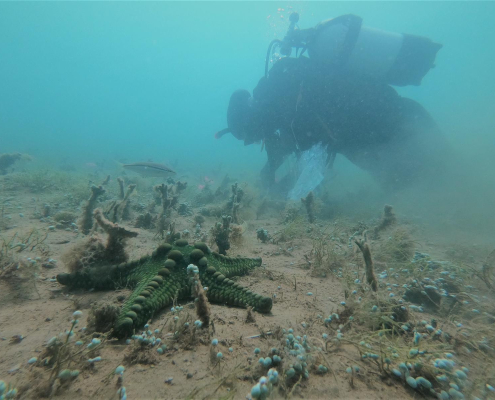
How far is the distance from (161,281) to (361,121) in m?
13.5

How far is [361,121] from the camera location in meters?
12.7

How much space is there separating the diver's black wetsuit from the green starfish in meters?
12.1

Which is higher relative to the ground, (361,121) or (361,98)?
(361,98)

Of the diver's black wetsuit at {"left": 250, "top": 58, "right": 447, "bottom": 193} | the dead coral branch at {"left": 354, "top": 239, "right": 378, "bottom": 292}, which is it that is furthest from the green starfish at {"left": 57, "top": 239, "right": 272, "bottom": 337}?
the diver's black wetsuit at {"left": 250, "top": 58, "right": 447, "bottom": 193}

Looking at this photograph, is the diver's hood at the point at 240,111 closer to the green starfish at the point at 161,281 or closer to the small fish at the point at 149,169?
the small fish at the point at 149,169

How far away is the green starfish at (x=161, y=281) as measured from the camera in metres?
2.25

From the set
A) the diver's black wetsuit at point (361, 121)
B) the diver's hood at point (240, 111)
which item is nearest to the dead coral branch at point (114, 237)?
the diver's black wetsuit at point (361, 121)

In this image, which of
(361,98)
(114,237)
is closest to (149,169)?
(114,237)

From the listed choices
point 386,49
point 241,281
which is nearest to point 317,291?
point 241,281

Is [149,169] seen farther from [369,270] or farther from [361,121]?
[361,121]

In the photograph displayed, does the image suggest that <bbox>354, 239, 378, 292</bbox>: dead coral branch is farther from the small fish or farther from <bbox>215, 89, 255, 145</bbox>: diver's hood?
<bbox>215, 89, 255, 145</bbox>: diver's hood

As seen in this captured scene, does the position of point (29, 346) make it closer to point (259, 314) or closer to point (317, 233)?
point (259, 314)

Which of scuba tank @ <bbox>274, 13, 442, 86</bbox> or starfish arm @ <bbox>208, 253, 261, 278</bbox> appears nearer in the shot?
starfish arm @ <bbox>208, 253, 261, 278</bbox>

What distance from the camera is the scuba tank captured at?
12.2m
